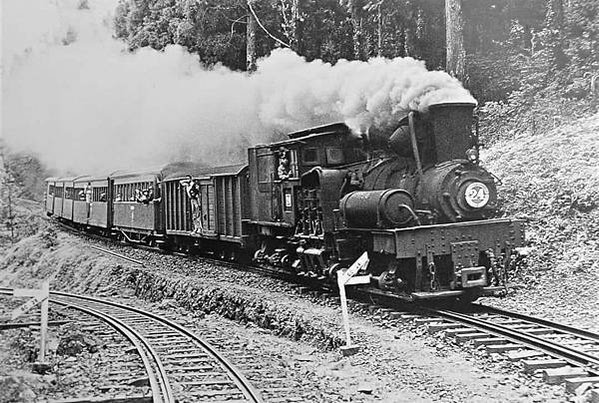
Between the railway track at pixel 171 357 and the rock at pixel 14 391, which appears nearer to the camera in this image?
the rock at pixel 14 391

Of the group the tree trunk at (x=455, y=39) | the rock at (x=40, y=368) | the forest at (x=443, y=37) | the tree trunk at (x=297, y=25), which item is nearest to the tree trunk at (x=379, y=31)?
the forest at (x=443, y=37)

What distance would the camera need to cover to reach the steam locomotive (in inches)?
259

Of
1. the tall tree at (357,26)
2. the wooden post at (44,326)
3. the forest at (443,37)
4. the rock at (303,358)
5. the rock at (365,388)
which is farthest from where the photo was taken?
the tall tree at (357,26)

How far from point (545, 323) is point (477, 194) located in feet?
4.64

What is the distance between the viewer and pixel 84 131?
643 centimetres

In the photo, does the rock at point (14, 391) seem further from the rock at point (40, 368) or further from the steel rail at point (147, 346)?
the steel rail at point (147, 346)

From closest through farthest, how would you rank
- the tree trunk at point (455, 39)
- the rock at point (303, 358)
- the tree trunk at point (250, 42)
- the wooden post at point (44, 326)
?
the wooden post at point (44, 326), the rock at point (303, 358), the tree trunk at point (455, 39), the tree trunk at point (250, 42)

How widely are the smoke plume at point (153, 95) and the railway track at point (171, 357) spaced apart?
142 centimetres

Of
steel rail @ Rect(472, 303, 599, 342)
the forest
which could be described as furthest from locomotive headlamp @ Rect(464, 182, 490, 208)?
the forest

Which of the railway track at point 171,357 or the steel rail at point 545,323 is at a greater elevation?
the steel rail at point 545,323

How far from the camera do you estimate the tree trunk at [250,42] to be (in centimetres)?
1025

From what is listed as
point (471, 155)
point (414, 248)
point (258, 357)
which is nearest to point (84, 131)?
point (258, 357)

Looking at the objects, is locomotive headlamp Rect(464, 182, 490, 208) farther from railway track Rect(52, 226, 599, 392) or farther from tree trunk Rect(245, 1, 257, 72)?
tree trunk Rect(245, 1, 257, 72)

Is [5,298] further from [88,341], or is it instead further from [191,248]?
[191,248]
